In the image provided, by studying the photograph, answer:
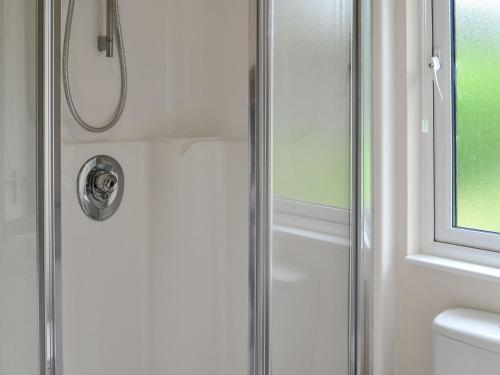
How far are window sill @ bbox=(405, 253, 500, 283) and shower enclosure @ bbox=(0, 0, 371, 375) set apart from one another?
172 mm

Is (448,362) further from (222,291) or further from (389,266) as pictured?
(222,291)

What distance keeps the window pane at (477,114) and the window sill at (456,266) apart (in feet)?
0.44

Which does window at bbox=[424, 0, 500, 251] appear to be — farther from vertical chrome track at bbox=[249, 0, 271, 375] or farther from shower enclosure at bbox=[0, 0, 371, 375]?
vertical chrome track at bbox=[249, 0, 271, 375]

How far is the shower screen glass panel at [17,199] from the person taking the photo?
1066 mm

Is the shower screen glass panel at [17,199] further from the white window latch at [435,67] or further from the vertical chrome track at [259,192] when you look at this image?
the white window latch at [435,67]

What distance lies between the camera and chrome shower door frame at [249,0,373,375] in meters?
1.33

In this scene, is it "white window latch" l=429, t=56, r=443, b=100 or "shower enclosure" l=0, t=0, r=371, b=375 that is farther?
"white window latch" l=429, t=56, r=443, b=100

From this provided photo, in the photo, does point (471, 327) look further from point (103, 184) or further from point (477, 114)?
point (103, 184)

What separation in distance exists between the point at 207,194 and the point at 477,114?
922 mm

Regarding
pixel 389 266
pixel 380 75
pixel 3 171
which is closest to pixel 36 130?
pixel 3 171

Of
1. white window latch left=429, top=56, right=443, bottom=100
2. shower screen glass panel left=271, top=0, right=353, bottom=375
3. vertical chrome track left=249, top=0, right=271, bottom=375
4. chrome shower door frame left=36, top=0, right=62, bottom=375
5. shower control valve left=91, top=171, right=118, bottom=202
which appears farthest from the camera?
white window latch left=429, top=56, right=443, bottom=100

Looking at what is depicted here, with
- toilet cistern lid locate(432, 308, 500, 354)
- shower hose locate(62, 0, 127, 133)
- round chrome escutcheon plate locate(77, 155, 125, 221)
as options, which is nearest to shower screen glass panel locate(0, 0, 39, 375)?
shower hose locate(62, 0, 127, 133)

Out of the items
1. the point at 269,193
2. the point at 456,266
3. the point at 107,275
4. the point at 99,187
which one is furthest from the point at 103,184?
the point at 456,266

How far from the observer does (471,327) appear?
1.41 m
